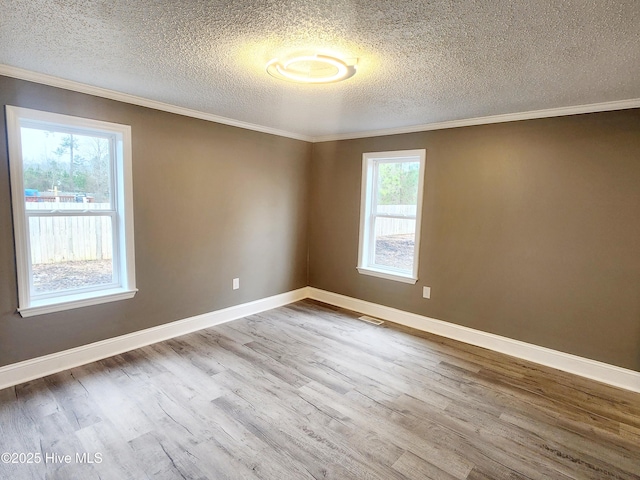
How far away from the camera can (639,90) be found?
8.10ft

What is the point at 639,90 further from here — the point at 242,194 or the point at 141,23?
the point at 242,194

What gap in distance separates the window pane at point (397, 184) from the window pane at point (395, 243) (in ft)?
0.61

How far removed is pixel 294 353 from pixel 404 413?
123 centimetres

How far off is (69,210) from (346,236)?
10.1 feet

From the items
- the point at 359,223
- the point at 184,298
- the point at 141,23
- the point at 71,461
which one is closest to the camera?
the point at 141,23

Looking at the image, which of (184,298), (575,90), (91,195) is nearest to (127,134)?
(91,195)

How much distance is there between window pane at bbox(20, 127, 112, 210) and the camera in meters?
2.67

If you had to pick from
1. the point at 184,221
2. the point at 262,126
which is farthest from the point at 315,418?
the point at 262,126

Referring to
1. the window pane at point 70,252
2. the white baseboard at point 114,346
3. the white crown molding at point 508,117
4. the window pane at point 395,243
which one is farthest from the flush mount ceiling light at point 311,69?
the white baseboard at point 114,346

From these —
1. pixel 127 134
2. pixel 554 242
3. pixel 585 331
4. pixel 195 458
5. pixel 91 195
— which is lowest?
pixel 195 458

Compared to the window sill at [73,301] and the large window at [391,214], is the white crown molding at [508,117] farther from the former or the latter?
the window sill at [73,301]

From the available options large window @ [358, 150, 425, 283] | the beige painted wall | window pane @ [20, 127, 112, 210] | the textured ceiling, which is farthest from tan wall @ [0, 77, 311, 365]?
large window @ [358, 150, 425, 283]

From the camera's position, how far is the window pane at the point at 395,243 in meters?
4.17

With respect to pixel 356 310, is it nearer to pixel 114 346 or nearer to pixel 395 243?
pixel 395 243
